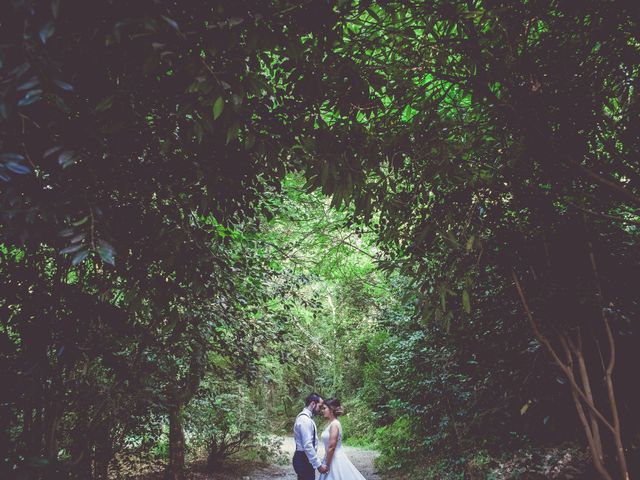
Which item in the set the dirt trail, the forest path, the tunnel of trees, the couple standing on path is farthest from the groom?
the dirt trail

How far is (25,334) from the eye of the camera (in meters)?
2.42

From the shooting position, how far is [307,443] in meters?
5.86

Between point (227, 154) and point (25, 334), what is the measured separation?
159 centimetres

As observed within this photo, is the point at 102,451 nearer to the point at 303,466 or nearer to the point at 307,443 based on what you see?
the point at 307,443

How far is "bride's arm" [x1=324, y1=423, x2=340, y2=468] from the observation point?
5863 mm

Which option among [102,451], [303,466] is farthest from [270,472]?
[102,451]

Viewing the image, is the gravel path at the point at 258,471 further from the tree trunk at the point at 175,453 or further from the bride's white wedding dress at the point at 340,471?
the bride's white wedding dress at the point at 340,471

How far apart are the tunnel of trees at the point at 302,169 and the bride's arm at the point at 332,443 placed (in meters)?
1.72

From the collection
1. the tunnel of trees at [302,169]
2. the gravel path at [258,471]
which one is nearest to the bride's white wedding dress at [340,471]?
the tunnel of trees at [302,169]

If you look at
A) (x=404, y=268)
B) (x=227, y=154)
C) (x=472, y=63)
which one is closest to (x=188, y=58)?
(x=227, y=154)

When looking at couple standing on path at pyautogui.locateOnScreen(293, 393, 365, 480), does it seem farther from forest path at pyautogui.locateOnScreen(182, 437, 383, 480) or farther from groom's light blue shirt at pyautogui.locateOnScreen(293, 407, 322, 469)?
forest path at pyautogui.locateOnScreen(182, 437, 383, 480)

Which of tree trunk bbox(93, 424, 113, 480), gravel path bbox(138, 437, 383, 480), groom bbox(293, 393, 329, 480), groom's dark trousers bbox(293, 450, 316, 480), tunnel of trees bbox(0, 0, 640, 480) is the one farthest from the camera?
gravel path bbox(138, 437, 383, 480)

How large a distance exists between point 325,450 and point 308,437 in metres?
0.31

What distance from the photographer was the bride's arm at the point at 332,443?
586 centimetres
